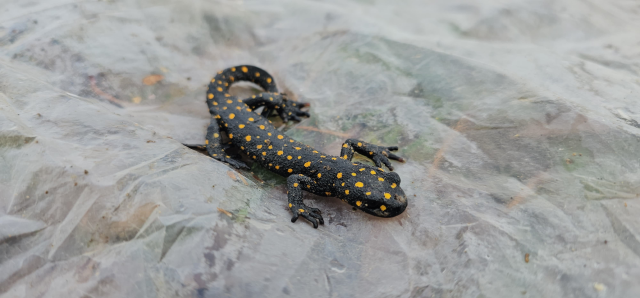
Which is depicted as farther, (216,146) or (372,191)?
(216,146)

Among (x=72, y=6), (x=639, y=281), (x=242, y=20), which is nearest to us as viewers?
(x=639, y=281)

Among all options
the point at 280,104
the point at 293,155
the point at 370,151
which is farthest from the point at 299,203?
the point at 280,104

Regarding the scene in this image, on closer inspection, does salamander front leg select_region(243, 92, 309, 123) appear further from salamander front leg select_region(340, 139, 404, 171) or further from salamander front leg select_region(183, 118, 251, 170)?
salamander front leg select_region(340, 139, 404, 171)

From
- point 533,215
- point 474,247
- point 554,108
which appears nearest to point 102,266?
point 474,247

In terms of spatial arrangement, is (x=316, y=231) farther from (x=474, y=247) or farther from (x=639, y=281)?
(x=639, y=281)

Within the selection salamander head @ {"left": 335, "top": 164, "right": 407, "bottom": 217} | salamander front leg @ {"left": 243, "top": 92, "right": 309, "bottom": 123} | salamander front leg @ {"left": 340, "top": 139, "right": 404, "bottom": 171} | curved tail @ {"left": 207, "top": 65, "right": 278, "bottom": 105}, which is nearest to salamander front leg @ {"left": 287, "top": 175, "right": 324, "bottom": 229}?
salamander head @ {"left": 335, "top": 164, "right": 407, "bottom": 217}

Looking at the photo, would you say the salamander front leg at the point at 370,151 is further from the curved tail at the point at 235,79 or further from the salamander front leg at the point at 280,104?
the curved tail at the point at 235,79

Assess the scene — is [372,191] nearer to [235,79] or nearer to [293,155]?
[293,155]
